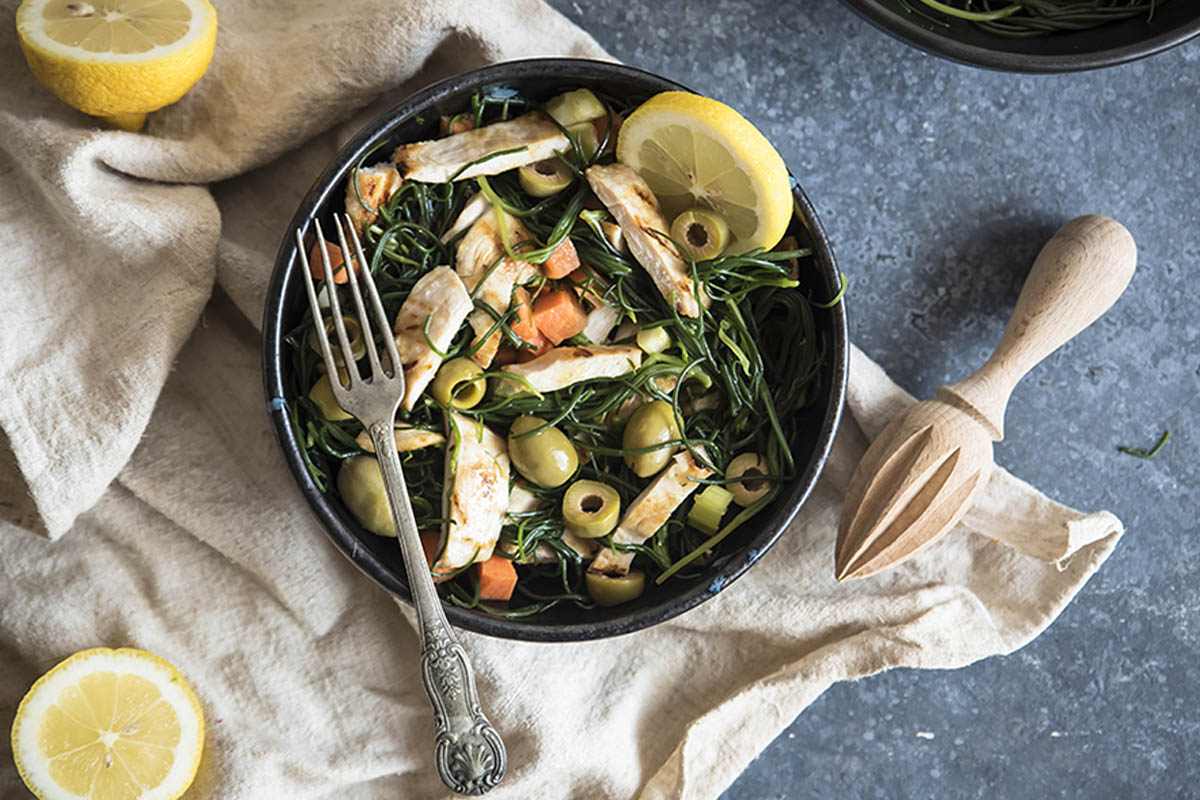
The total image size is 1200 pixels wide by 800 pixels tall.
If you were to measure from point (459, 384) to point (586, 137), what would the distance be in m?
0.63

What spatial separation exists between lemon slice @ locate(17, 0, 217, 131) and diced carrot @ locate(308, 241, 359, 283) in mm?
479

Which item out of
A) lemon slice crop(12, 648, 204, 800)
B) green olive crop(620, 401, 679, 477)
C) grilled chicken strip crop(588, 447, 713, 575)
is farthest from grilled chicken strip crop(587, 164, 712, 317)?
lemon slice crop(12, 648, 204, 800)

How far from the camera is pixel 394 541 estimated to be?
2244 millimetres

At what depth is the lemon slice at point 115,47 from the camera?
2074 millimetres

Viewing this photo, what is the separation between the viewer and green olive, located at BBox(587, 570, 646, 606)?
90.0 inches

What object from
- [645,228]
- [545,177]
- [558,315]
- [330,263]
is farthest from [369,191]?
[645,228]

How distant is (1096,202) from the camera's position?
2586 mm

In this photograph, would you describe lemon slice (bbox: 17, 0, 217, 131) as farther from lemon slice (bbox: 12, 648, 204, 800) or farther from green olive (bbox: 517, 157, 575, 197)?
lemon slice (bbox: 12, 648, 204, 800)

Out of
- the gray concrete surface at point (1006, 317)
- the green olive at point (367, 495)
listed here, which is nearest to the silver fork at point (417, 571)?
the green olive at point (367, 495)

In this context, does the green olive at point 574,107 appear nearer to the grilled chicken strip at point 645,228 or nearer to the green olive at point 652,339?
the grilled chicken strip at point 645,228

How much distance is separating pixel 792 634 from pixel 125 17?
2148mm

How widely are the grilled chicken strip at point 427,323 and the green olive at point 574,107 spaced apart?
42 cm

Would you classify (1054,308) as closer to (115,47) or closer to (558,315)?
(558,315)

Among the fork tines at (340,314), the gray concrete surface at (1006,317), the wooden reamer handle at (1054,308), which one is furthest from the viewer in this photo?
the gray concrete surface at (1006,317)
